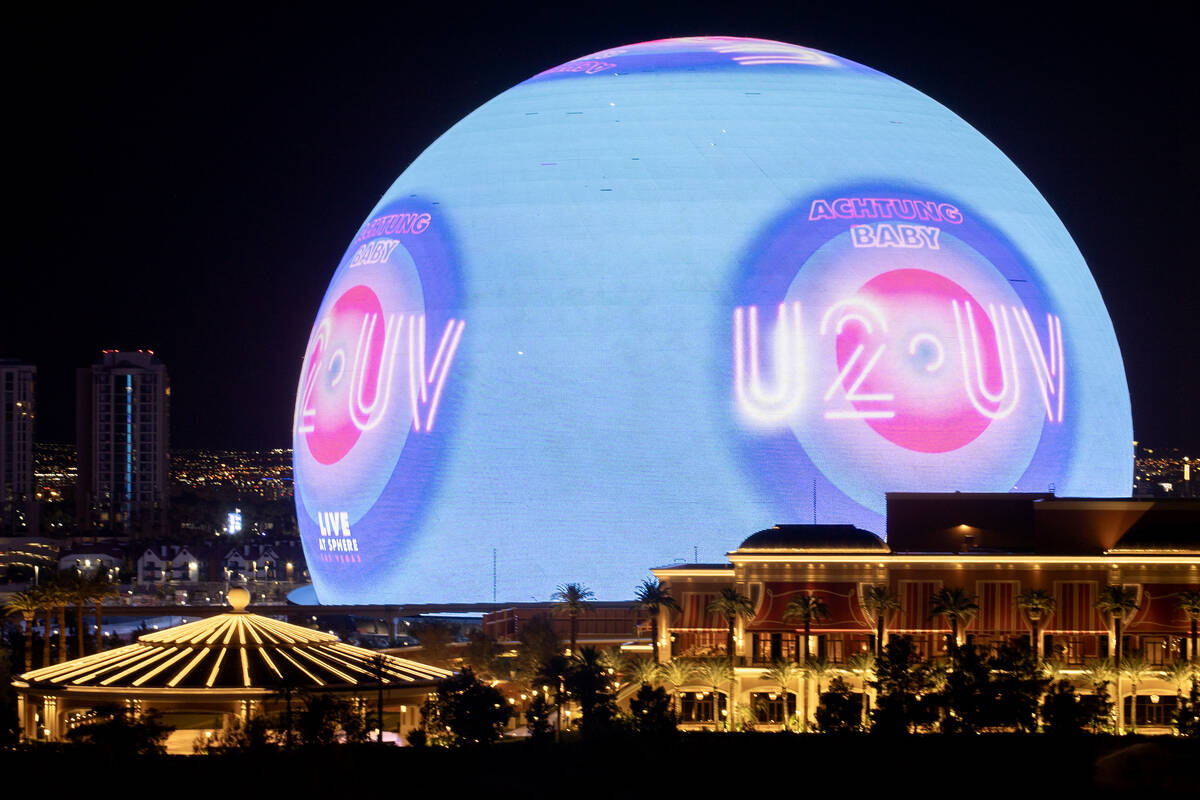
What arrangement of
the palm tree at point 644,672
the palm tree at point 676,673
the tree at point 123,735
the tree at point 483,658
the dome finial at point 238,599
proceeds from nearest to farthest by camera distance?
the tree at point 123,735 → the palm tree at point 644,672 → the palm tree at point 676,673 → the dome finial at point 238,599 → the tree at point 483,658

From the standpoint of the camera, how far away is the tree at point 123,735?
106 ft

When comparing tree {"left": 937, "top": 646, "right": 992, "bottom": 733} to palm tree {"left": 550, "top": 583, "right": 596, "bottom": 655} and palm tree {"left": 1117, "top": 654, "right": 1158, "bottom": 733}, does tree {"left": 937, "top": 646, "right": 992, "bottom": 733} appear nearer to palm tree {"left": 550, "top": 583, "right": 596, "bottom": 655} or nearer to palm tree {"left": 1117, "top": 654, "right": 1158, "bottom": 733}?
palm tree {"left": 1117, "top": 654, "right": 1158, "bottom": 733}

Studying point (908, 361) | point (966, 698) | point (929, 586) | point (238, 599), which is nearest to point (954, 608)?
point (929, 586)

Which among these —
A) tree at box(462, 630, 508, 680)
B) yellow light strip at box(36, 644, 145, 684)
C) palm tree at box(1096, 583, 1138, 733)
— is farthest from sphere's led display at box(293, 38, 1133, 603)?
yellow light strip at box(36, 644, 145, 684)

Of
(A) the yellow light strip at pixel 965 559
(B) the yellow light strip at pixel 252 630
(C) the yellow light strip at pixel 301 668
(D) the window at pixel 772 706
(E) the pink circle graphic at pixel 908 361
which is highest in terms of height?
(E) the pink circle graphic at pixel 908 361

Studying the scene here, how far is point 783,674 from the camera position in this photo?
4225 cm

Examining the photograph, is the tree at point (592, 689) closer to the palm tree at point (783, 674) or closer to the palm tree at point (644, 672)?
the palm tree at point (644, 672)

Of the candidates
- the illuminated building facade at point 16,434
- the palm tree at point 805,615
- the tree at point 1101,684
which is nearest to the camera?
the tree at point 1101,684

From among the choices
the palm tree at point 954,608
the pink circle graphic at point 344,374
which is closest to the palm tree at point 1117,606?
the palm tree at point 954,608

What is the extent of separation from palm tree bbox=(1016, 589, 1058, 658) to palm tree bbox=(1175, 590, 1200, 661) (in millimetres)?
2583

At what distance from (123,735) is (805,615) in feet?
50.1

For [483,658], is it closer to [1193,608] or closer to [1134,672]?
[1134,672]

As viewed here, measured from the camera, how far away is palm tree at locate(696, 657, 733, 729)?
42125mm

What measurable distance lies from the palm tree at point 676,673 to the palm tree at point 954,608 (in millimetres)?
5143
